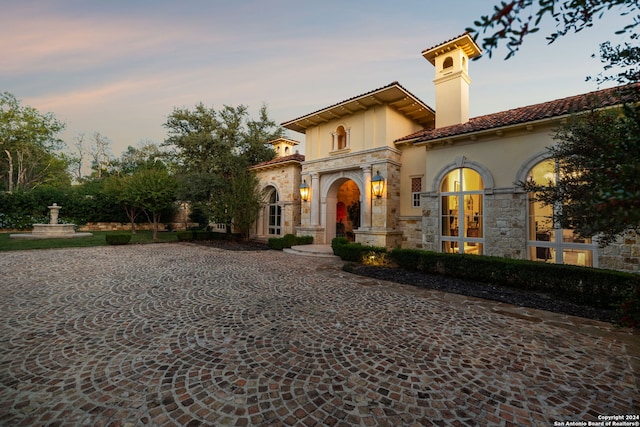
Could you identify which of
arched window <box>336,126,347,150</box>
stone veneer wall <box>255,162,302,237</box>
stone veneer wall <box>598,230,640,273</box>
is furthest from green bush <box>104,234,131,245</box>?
stone veneer wall <box>598,230,640,273</box>

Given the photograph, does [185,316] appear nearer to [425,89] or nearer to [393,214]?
[393,214]

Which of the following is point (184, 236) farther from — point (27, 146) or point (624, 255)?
point (27, 146)

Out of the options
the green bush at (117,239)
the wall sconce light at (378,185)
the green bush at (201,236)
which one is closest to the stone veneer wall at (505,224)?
the wall sconce light at (378,185)

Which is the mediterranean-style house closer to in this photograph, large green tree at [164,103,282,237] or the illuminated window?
the illuminated window

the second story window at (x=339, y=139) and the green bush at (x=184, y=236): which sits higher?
the second story window at (x=339, y=139)

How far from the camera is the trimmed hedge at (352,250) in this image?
29.1 feet

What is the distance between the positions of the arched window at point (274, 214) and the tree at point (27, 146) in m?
27.6

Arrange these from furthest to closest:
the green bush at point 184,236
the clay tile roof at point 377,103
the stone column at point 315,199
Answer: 1. the green bush at point 184,236
2. the stone column at point 315,199
3. the clay tile roof at point 377,103

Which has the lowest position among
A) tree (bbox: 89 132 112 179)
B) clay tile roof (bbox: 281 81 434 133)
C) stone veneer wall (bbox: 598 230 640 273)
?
stone veneer wall (bbox: 598 230 640 273)

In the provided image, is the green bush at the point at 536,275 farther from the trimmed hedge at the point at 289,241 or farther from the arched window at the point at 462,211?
the trimmed hedge at the point at 289,241

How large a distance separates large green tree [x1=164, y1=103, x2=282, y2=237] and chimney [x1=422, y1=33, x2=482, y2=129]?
11.2 metres

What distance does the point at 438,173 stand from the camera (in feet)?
31.5

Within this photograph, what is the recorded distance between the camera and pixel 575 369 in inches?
108

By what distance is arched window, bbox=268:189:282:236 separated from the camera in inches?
640
